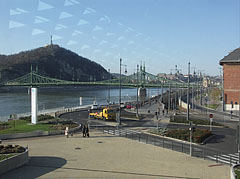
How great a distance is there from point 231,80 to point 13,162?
136 ft

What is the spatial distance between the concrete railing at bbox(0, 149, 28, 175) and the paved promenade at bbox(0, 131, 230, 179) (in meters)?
0.30

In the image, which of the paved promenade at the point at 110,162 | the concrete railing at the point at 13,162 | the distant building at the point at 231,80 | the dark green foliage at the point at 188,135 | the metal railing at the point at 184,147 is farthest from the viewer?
the distant building at the point at 231,80

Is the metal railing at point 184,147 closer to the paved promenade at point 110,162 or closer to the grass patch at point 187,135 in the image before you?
the grass patch at point 187,135

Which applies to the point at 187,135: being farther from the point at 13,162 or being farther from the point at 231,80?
the point at 231,80

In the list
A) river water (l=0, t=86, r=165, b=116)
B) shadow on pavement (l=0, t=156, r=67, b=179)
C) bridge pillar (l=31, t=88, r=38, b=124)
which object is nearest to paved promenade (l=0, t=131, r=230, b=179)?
shadow on pavement (l=0, t=156, r=67, b=179)

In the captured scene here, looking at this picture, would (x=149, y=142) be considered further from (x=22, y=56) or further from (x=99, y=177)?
(x=22, y=56)

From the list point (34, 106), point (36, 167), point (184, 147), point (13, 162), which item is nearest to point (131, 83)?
point (34, 106)

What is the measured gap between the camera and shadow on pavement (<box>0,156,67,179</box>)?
1134 cm

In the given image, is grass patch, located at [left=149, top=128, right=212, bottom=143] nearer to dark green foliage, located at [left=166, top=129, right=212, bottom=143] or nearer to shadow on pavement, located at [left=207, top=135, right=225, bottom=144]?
dark green foliage, located at [left=166, top=129, right=212, bottom=143]

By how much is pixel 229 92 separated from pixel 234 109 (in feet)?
10.5

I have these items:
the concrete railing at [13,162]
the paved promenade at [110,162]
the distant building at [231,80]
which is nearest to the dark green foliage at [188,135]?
the paved promenade at [110,162]

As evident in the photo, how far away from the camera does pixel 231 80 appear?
45.5 metres

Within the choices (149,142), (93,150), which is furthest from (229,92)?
(93,150)

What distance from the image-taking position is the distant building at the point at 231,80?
4462 cm
